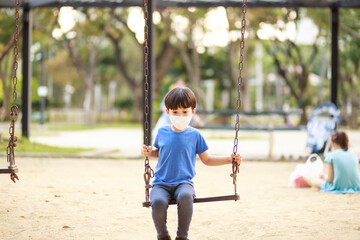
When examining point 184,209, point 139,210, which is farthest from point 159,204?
point 139,210

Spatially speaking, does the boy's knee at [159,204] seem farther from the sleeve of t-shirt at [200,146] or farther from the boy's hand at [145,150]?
the sleeve of t-shirt at [200,146]

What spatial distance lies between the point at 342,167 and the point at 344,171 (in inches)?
2.9

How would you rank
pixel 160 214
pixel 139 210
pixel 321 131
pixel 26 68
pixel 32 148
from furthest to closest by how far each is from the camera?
pixel 26 68, pixel 32 148, pixel 321 131, pixel 139 210, pixel 160 214

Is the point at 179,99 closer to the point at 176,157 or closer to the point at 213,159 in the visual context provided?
the point at 176,157

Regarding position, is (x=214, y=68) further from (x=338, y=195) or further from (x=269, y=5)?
(x=338, y=195)

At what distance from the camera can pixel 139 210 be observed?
525 cm

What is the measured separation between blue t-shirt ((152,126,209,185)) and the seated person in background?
300 cm

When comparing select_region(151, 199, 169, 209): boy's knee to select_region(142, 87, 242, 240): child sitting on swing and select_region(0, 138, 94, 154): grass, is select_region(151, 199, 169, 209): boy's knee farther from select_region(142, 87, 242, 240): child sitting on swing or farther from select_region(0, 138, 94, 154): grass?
select_region(0, 138, 94, 154): grass

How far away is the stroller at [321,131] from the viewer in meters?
9.66

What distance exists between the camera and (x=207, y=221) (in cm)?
481

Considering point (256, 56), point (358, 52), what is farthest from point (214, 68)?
point (358, 52)

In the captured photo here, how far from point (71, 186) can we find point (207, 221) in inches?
99.4

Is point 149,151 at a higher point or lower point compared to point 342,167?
higher

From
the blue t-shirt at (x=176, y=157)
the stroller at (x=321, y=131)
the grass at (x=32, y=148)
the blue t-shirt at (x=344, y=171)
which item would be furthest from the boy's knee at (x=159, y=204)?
the grass at (x=32, y=148)
